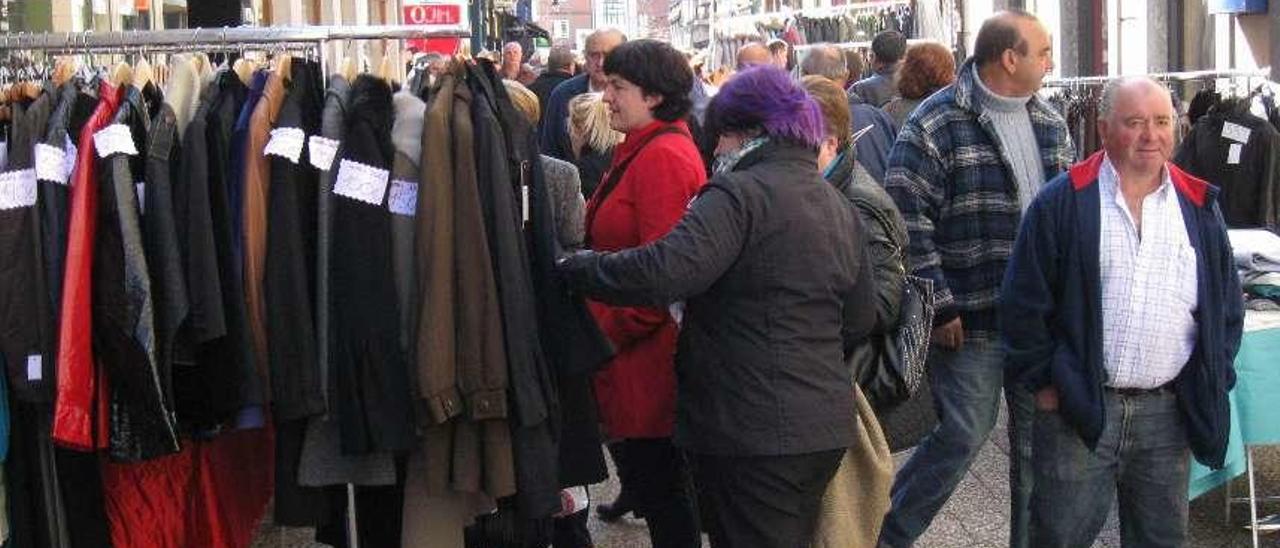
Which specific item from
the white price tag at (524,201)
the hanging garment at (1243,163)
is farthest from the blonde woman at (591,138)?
the hanging garment at (1243,163)

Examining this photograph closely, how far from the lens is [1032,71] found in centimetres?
533

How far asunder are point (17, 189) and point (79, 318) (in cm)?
39

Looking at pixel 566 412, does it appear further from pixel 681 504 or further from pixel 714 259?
pixel 714 259

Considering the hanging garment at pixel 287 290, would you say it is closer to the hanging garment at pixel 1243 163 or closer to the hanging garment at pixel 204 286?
the hanging garment at pixel 204 286

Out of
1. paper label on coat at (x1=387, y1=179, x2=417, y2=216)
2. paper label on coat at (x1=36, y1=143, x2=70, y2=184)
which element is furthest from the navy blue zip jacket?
paper label on coat at (x1=36, y1=143, x2=70, y2=184)

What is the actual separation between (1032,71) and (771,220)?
1680 millimetres

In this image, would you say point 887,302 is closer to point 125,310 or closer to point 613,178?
point 613,178

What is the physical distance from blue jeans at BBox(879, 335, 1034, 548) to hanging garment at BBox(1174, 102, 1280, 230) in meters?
3.72

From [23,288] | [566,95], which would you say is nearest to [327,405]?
[23,288]

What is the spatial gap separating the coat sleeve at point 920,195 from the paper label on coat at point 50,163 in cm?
249

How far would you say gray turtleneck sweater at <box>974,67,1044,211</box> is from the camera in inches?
209

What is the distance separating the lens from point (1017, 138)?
17.6ft

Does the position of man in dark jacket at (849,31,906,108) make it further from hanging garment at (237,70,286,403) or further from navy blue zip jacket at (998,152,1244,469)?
hanging garment at (237,70,286,403)

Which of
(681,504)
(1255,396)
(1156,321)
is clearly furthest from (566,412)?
(1255,396)
